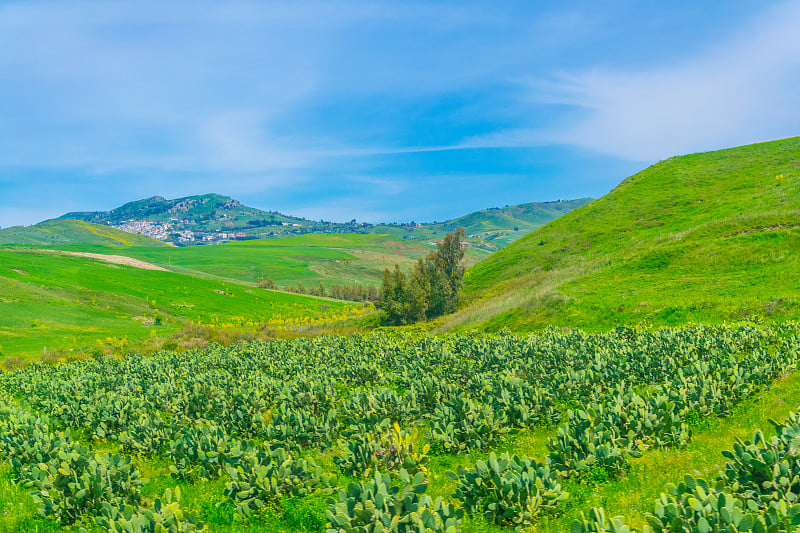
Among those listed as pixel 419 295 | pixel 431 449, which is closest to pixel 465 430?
pixel 431 449

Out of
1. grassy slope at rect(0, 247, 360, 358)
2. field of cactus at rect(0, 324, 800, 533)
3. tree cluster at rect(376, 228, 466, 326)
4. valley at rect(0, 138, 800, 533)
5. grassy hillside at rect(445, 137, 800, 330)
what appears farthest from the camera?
tree cluster at rect(376, 228, 466, 326)

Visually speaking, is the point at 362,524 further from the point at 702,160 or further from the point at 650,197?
the point at 702,160

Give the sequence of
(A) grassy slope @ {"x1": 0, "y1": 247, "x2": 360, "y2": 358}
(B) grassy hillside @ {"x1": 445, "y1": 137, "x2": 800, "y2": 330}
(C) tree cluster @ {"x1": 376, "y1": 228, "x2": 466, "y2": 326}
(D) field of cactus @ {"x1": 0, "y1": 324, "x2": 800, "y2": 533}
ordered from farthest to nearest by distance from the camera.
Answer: (C) tree cluster @ {"x1": 376, "y1": 228, "x2": 466, "y2": 326}, (A) grassy slope @ {"x1": 0, "y1": 247, "x2": 360, "y2": 358}, (B) grassy hillside @ {"x1": 445, "y1": 137, "x2": 800, "y2": 330}, (D) field of cactus @ {"x1": 0, "y1": 324, "x2": 800, "y2": 533}

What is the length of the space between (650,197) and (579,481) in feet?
308

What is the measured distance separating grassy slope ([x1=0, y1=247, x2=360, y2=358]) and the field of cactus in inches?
2057

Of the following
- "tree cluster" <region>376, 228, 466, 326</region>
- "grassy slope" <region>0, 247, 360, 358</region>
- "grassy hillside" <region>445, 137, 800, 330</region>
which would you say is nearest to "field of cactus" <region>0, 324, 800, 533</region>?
"grassy hillside" <region>445, 137, 800, 330</region>

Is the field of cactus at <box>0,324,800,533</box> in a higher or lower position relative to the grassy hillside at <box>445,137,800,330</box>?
lower

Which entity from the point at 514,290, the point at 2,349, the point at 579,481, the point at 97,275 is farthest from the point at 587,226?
the point at 97,275

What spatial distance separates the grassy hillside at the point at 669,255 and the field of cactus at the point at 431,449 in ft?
44.4

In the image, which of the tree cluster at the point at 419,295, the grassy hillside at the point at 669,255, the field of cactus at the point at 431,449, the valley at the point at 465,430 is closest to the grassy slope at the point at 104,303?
the tree cluster at the point at 419,295

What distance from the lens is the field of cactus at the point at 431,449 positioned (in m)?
7.06

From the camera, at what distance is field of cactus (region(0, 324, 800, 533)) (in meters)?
7.06

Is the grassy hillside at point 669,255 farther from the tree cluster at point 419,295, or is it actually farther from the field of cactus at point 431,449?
the field of cactus at point 431,449

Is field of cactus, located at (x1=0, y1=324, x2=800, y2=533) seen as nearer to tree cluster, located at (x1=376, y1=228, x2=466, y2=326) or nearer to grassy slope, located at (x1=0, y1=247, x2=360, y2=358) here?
grassy slope, located at (x1=0, y1=247, x2=360, y2=358)
